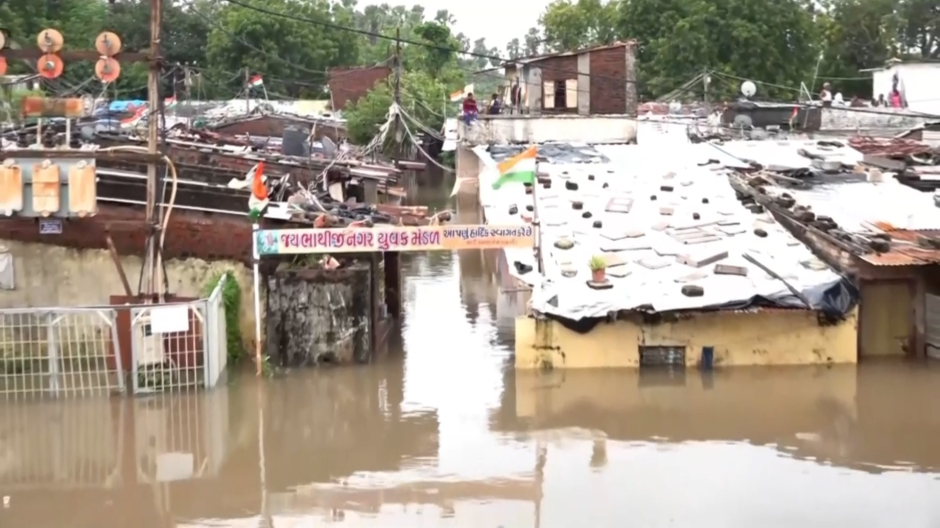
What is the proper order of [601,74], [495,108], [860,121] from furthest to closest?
[495,108], [601,74], [860,121]

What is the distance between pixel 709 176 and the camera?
18969 millimetres

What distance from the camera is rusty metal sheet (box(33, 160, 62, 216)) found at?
13016 mm

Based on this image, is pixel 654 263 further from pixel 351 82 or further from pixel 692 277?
pixel 351 82

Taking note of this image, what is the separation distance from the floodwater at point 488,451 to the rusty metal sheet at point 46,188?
8.16 feet

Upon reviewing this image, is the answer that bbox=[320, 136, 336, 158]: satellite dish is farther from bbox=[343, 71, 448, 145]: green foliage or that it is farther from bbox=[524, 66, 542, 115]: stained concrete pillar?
bbox=[343, 71, 448, 145]: green foliage

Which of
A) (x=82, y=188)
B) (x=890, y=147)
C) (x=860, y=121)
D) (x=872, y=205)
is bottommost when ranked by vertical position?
(x=872, y=205)

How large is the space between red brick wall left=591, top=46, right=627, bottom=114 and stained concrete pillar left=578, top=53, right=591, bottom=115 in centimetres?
16

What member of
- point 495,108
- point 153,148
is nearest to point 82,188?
point 153,148

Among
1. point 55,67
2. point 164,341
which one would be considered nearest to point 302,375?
point 164,341

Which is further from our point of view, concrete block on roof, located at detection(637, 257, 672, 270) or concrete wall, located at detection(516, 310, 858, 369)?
concrete block on roof, located at detection(637, 257, 672, 270)

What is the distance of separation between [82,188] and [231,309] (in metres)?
2.49

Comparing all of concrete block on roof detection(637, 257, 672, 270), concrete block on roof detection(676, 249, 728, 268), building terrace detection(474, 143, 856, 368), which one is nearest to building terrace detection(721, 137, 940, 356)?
building terrace detection(474, 143, 856, 368)

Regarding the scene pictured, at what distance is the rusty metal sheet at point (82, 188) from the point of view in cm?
1307

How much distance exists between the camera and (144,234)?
46.2 feet
